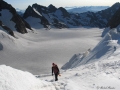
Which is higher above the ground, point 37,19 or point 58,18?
point 58,18

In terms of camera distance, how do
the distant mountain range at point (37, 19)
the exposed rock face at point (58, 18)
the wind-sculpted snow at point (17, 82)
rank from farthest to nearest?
the exposed rock face at point (58, 18), the distant mountain range at point (37, 19), the wind-sculpted snow at point (17, 82)

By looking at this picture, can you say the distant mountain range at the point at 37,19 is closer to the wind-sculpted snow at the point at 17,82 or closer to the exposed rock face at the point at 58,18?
the exposed rock face at the point at 58,18

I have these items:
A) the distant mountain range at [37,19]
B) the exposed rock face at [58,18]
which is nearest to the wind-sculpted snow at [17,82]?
the distant mountain range at [37,19]

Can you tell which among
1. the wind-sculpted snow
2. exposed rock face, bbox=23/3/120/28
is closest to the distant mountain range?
exposed rock face, bbox=23/3/120/28

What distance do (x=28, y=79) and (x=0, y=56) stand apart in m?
35.0

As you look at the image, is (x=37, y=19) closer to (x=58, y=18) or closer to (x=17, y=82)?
(x=58, y=18)

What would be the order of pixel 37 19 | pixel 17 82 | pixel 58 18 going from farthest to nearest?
pixel 58 18, pixel 37 19, pixel 17 82

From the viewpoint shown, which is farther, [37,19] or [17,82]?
[37,19]

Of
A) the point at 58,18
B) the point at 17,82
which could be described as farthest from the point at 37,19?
the point at 17,82

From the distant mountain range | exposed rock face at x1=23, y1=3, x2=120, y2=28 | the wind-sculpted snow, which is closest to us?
the wind-sculpted snow

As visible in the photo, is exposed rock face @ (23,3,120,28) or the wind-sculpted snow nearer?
the wind-sculpted snow

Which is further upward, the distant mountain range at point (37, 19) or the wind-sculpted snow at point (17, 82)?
the distant mountain range at point (37, 19)

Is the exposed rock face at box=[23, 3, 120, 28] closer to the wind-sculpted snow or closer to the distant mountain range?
the distant mountain range

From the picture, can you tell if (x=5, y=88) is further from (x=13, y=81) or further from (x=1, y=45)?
(x=1, y=45)
